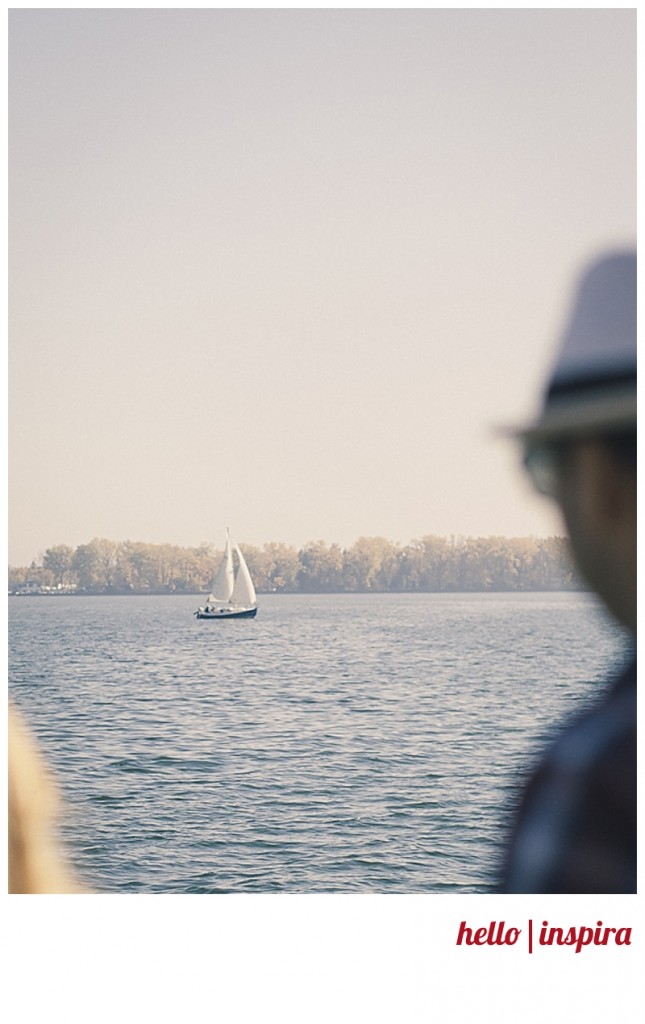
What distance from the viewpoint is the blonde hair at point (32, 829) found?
0.54m

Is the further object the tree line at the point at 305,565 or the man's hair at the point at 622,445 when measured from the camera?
the tree line at the point at 305,565

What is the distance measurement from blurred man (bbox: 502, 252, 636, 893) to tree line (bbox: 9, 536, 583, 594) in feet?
138

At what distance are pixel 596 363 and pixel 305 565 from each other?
45369 mm

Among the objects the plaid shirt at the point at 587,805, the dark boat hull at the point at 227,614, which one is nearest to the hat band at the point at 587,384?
the plaid shirt at the point at 587,805

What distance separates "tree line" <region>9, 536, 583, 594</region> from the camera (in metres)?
43.7

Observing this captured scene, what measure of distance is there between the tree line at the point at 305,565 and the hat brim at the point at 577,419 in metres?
42.1

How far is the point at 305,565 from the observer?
150ft

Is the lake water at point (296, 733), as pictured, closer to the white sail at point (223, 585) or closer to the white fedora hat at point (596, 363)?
the white fedora hat at point (596, 363)

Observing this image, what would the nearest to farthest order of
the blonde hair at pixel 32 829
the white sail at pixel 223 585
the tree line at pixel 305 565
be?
the blonde hair at pixel 32 829 → the white sail at pixel 223 585 → the tree line at pixel 305 565

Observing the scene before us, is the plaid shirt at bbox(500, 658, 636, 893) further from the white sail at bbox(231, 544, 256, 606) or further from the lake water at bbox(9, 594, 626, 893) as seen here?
the white sail at bbox(231, 544, 256, 606)

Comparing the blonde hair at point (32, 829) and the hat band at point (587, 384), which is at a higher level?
the hat band at point (587, 384)
